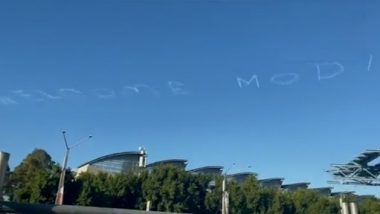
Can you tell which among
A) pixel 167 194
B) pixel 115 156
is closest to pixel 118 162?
pixel 115 156

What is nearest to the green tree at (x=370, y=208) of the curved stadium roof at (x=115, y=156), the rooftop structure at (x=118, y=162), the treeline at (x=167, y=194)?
the treeline at (x=167, y=194)

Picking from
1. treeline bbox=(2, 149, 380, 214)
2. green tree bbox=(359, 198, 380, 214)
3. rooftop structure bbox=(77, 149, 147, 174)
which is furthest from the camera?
rooftop structure bbox=(77, 149, 147, 174)

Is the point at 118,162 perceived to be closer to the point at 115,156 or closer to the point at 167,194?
the point at 115,156

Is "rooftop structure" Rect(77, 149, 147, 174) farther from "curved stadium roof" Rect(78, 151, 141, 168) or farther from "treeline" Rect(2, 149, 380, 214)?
"treeline" Rect(2, 149, 380, 214)

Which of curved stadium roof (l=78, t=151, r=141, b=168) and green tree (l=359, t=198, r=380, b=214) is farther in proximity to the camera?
curved stadium roof (l=78, t=151, r=141, b=168)

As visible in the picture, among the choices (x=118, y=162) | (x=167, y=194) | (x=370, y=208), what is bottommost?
(x=370, y=208)

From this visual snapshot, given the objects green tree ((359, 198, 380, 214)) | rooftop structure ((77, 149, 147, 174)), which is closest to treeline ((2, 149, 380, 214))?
green tree ((359, 198, 380, 214))
